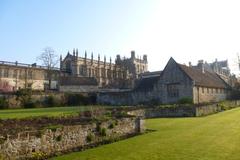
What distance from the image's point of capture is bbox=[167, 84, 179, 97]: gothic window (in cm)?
4682

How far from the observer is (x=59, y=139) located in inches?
527

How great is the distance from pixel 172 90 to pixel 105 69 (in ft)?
210

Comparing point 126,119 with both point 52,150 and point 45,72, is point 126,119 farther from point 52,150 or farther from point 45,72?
point 45,72

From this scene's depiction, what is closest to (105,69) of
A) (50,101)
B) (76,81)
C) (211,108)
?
(76,81)

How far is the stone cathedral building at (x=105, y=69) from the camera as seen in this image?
98688mm

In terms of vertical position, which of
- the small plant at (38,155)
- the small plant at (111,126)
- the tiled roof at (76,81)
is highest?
the tiled roof at (76,81)

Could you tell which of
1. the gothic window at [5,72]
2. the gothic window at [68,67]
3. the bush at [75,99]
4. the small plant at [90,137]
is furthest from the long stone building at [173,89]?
the gothic window at [68,67]

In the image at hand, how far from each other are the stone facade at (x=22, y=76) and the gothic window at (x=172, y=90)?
150 ft

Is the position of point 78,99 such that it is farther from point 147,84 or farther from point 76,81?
point 76,81

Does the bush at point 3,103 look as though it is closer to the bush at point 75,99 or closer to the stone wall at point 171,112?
the bush at point 75,99

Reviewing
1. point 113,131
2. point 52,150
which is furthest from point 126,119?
point 52,150

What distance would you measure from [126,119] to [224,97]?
144 feet

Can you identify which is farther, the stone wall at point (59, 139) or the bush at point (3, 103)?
the bush at point (3, 103)

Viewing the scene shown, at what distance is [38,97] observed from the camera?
49.5 m
